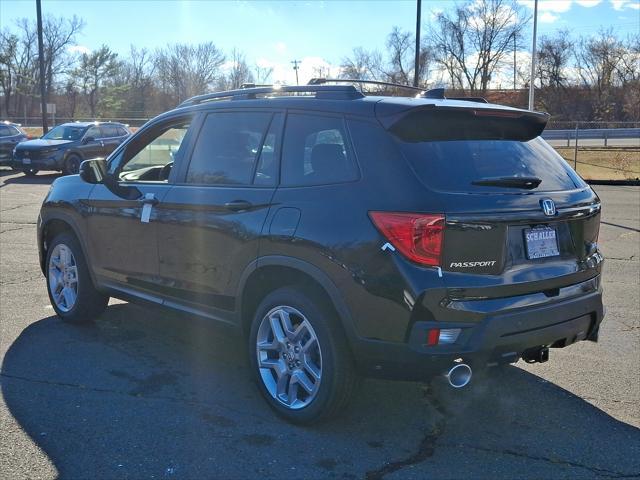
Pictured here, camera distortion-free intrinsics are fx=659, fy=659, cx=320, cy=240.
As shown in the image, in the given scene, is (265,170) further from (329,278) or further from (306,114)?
(329,278)

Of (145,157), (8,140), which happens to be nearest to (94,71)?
(8,140)

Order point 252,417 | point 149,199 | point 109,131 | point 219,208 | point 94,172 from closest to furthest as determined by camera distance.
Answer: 1. point 252,417
2. point 219,208
3. point 149,199
4. point 94,172
5. point 109,131

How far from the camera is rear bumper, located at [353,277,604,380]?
3.27 m

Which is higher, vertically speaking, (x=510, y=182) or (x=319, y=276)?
(x=510, y=182)

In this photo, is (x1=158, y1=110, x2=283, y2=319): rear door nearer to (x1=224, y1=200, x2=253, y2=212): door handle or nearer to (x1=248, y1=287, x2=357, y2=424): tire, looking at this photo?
(x1=224, y1=200, x2=253, y2=212): door handle

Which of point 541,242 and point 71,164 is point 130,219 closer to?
point 541,242

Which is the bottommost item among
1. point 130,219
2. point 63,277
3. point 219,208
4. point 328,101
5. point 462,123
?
point 63,277

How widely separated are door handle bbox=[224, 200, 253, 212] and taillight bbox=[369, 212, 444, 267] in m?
1.09

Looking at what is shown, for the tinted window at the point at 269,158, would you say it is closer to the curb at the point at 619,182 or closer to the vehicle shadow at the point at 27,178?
the vehicle shadow at the point at 27,178

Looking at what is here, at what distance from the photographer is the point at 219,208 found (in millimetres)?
4176

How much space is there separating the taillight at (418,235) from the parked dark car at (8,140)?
21.6 meters

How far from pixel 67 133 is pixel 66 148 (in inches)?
40.6

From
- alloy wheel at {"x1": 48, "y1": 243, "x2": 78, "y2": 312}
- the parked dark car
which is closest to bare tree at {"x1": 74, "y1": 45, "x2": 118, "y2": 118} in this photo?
the parked dark car

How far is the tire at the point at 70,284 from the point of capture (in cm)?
555
